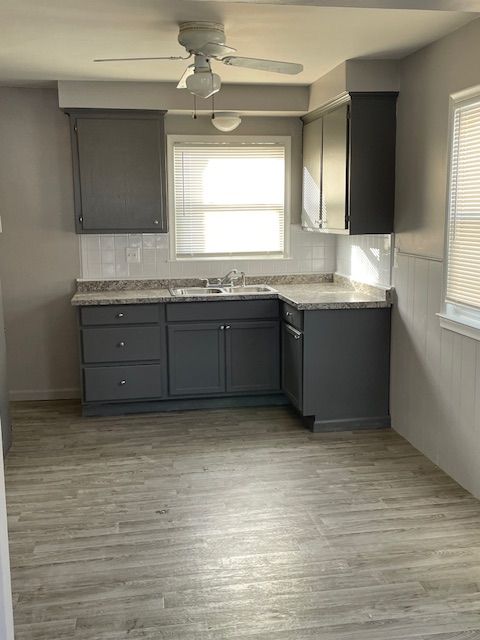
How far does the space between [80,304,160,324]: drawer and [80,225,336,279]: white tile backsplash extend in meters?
0.58

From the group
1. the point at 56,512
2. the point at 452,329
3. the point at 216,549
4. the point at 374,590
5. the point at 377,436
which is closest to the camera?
the point at 374,590

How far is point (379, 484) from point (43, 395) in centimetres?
297

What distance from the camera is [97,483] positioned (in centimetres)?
365

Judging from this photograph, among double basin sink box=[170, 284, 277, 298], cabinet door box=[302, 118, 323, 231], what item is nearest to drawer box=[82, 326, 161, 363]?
double basin sink box=[170, 284, 277, 298]

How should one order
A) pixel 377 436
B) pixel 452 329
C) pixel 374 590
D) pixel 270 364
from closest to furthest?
1. pixel 374 590
2. pixel 452 329
3. pixel 377 436
4. pixel 270 364

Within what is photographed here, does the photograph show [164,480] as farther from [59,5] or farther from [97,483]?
[59,5]

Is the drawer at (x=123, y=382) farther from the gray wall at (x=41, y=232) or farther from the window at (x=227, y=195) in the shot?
the window at (x=227, y=195)

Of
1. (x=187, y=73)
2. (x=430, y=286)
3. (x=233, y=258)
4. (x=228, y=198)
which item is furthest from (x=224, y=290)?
(x=187, y=73)

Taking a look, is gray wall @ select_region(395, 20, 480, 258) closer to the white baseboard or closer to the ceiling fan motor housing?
the ceiling fan motor housing

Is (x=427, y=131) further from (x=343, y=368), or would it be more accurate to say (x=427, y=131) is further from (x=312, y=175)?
(x=343, y=368)

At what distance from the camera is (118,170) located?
4816mm

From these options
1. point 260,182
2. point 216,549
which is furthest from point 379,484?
point 260,182

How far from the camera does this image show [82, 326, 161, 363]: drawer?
4.70 m

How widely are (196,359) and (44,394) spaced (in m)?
1.40
